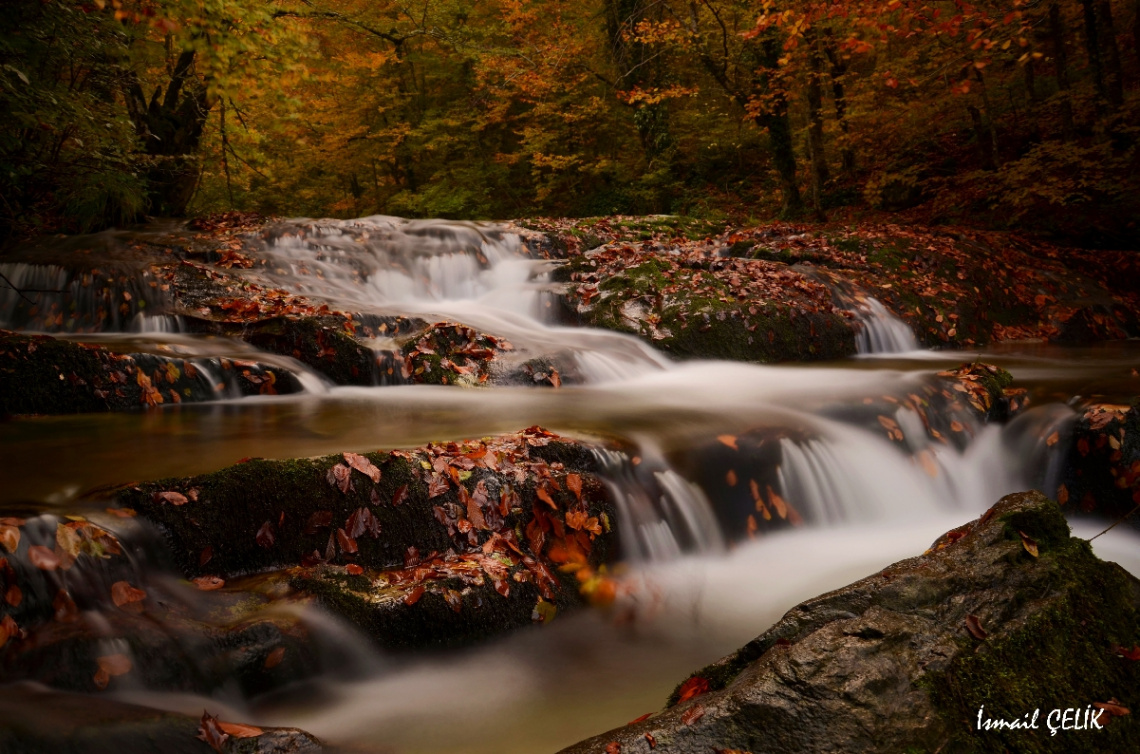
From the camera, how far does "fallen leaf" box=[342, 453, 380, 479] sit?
3805 millimetres

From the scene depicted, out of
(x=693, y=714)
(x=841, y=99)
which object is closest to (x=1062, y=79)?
(x=841, y=99)

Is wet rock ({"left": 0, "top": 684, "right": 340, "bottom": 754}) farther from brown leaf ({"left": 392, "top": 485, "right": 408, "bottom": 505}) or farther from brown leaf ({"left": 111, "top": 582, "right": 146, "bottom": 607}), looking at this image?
brown leaf ({"left": 392, "top": 485, "right": 408, "bottom": 505})

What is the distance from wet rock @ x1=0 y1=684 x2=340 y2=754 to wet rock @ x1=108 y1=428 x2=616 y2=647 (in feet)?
2.66

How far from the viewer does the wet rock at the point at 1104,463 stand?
5.04 meters

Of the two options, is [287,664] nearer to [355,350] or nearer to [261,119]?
[355,350]

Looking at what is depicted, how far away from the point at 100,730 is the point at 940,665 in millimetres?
2522

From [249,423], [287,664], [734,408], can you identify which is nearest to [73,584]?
[287,664]

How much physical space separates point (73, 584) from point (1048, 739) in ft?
11.1

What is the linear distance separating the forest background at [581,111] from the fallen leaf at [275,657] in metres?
4.06

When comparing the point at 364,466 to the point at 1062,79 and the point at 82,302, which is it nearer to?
the point at 82,302

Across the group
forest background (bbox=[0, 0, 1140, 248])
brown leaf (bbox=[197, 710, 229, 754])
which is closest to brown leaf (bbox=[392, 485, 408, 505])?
brown leaf (bbox=[197, 710, 229, 754])

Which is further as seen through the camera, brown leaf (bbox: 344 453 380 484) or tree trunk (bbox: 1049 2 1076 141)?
tree trunk (bbox: 1049 2 1076 141)

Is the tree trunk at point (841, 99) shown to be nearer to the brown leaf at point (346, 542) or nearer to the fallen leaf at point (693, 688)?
the brown leaf at point (346, 542)

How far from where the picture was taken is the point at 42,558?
9.21 feet
